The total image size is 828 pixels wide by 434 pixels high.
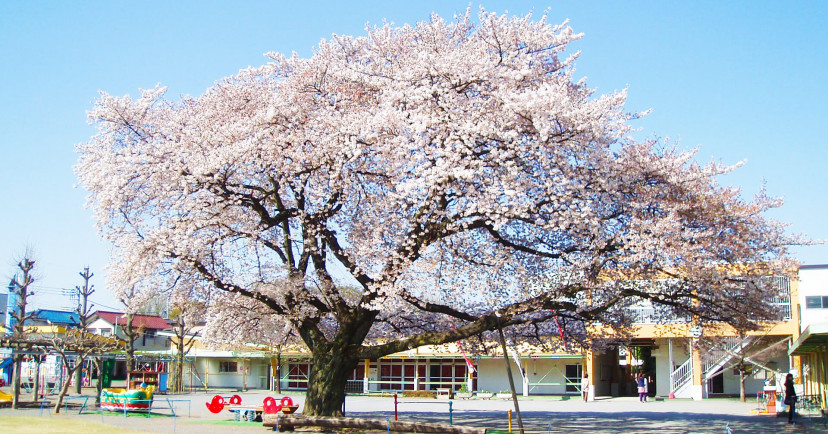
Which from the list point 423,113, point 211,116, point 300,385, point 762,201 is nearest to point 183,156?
point 211,116

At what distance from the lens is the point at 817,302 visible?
118 ft

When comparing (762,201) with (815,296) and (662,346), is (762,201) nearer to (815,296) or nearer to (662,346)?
(815,296)

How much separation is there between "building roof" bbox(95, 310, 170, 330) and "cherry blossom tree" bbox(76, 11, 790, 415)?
52188 mm

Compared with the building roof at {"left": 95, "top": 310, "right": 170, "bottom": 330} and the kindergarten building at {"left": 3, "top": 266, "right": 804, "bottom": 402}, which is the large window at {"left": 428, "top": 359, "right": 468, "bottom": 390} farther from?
the building roof at {"left": 95, "top": 310, "right": 170, "bottom": 330}

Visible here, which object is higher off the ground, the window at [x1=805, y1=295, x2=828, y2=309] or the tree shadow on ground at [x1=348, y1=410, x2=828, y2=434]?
the window at [x1=805, y1=295, x2=828, y2=309]

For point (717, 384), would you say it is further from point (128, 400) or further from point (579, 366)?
point (128, 400)

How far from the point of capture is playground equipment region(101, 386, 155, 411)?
26.8 meters

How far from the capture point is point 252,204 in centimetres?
1977

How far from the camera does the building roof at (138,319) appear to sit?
2729 inches

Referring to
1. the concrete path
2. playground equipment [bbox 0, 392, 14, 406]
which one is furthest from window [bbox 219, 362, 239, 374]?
the concrete path

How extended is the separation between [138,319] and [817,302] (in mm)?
59410

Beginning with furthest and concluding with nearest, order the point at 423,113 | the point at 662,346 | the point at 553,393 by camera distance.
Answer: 1. the point at 553,393
2. the point at 662,346
3. the point at 423,113

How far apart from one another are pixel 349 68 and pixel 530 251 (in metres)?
6.99

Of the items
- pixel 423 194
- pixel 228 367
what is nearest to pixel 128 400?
pixel 423 194
